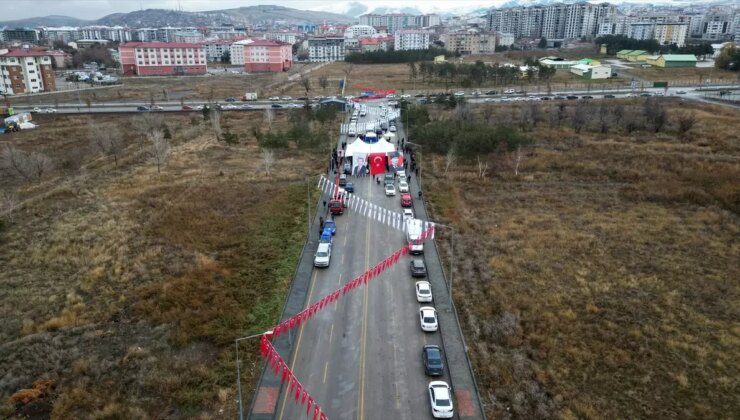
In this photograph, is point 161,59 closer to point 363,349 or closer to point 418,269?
point 418,269

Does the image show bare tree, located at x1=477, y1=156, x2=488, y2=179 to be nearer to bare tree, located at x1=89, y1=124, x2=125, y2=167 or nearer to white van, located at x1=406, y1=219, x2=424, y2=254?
white van, located at x1=406, y1=219, x2=424, y2=254

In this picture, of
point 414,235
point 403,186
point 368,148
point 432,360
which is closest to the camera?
point 432,360

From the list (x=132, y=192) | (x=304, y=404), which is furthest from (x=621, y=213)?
(x=132, y=192)

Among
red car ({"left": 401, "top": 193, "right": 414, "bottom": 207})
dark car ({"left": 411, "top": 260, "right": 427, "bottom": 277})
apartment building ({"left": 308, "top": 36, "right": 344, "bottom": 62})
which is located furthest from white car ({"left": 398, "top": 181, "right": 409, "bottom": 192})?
apartment building ({"left": 308, "top": 36, "right": 344, "bottom": 62})

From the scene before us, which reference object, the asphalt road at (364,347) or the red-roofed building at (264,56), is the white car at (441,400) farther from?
the red-roofed building at (264,56)

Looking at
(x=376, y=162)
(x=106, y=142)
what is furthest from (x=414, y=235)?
(x=106, y=142)
